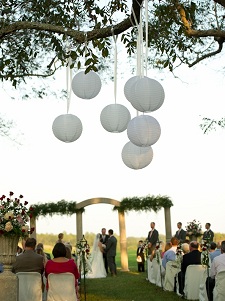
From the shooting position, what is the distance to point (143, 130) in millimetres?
6281

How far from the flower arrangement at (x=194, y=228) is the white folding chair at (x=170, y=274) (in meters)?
6.18

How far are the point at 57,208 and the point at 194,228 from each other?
4.22m

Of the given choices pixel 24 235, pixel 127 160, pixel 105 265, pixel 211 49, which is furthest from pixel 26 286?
pixel 105 265

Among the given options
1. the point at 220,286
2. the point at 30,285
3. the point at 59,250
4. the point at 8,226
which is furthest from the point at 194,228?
the point at 59,250

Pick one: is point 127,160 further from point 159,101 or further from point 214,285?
point 214,285

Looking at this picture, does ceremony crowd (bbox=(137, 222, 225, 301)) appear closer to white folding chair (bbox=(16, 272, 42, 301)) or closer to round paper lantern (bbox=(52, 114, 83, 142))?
white folding chair (bbox=(16, 272, 42, 301))

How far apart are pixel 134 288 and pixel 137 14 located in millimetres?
7925

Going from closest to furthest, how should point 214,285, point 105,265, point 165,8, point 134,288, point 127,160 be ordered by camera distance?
point 127,160, point 165,8, point 214,285, point 134,288, point 105,265

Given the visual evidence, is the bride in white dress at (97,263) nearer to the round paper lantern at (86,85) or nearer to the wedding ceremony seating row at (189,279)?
the wedding ceremony seating row at (189,279)

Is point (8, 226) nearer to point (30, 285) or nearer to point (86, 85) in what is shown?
point (30, 285)

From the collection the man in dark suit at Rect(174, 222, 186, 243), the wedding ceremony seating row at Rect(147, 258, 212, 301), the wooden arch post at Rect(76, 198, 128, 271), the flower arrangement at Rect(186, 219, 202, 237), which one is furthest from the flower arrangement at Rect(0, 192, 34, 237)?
the wooden arch post at Rect(76, 198, 128, 271)

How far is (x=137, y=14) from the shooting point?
720 centimetres

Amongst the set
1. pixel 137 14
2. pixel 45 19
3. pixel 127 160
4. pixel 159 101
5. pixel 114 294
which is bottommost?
pixel 114 294

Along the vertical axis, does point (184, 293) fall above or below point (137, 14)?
below
